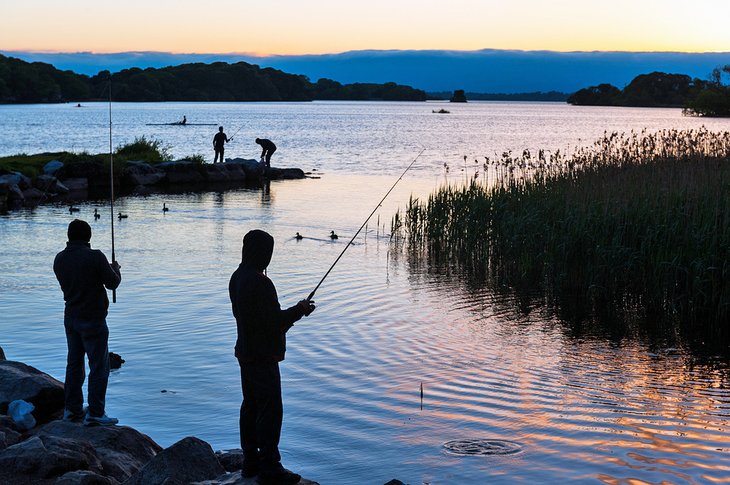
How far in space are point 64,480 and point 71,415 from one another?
1.99 metres

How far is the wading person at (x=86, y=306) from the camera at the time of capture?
812 cm

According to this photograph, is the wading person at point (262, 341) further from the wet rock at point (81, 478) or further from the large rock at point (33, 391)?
the large rock at point (33, 391)

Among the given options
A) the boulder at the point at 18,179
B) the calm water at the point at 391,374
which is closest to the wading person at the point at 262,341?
the calm water at the point at 391,374

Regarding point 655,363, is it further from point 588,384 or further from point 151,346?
point 151,346

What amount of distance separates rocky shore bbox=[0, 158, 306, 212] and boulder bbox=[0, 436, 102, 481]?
24574 mm

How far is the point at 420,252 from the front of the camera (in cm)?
2164

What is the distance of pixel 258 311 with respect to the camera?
6.61 meters

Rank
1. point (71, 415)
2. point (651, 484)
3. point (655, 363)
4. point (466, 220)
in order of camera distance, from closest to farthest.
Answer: point (651, 484), point (71, 415), point (655, 363), point (466, 220)

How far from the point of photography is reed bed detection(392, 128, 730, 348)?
14.8m

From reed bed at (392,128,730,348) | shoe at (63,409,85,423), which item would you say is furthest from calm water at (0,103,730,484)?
reed bed at (392,128,730,348)

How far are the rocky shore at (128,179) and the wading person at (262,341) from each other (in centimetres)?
2577

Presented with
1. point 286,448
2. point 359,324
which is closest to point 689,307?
point 359,324

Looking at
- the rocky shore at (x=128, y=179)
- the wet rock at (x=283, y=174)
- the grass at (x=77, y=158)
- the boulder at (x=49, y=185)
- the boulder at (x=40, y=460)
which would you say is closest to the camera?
the boulder at (x=40, y=460)

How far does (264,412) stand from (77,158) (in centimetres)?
3496
